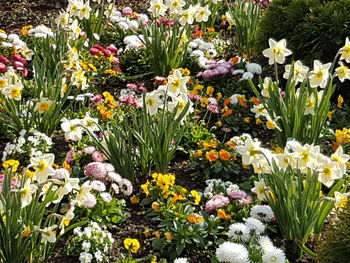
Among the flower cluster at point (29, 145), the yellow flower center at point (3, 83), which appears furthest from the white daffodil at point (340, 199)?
the yellow flower center at point (3, 83)

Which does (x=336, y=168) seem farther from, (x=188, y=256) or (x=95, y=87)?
(x=95, y=87)

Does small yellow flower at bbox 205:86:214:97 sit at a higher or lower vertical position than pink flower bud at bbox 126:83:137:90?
lower

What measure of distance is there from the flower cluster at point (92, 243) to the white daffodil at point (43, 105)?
3.32ft

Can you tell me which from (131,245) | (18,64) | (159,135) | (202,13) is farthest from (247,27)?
(131,245)

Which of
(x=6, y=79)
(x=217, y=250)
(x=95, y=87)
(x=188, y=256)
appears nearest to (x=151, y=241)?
(x=188, y=256)

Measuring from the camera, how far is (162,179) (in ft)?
10.4

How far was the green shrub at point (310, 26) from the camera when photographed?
4281 mm

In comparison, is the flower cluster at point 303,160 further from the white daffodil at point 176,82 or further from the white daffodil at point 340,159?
the white daffodil at point 176,82

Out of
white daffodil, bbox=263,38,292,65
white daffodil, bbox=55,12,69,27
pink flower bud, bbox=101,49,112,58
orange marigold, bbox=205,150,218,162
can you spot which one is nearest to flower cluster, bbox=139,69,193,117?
orange marigold, bbox=205,150,218,162

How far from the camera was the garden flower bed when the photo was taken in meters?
2.65

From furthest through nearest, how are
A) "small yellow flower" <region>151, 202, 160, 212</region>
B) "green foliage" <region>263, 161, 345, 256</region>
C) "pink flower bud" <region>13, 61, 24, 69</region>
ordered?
"pink flower bud" <region>13, 61, 24, 69</region> < "small yellow flower" <region>151, 202, 160, 212</region> < "green foliage" <region>263, 161, 345, 256</region>

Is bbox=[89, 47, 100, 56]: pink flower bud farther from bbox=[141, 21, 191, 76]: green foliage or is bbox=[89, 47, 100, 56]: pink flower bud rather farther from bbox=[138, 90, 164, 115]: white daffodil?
bbox=[138, 90, 164, 115]: white daffodil

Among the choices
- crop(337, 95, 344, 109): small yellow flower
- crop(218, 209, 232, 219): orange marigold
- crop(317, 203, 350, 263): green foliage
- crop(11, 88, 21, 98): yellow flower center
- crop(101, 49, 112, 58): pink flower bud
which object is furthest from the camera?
crop(101, 49, 112, 58): pink flower bud

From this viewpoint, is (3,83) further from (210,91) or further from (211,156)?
(210,91)
